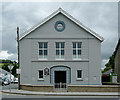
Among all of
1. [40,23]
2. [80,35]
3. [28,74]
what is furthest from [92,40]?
[28,74]

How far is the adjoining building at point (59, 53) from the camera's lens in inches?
1189

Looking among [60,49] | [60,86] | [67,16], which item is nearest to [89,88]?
[60,86]

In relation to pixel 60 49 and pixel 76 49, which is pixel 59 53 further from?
pixel 76 49

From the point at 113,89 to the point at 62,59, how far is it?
25.3 feet

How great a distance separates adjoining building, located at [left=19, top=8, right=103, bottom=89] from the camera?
1189 inches

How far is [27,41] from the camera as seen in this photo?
30.7 m

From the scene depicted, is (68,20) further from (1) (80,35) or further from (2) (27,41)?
(2) (27,41)

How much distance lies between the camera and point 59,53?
30.6 m

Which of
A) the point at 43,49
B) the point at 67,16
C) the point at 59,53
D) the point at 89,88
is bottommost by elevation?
the point at 89,88

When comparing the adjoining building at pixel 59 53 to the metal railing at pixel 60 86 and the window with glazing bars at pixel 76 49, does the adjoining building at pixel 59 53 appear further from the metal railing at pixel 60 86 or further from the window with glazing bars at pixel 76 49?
the metal railing at pixel 60 86

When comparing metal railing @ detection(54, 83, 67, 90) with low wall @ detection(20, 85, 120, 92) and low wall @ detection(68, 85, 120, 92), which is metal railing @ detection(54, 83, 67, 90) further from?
low wall @ detection(68, 85, 120, 92)

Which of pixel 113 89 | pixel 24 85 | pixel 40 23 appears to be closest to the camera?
pixel 113 89

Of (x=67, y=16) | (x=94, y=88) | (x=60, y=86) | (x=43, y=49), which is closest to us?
(x=94, y=88)

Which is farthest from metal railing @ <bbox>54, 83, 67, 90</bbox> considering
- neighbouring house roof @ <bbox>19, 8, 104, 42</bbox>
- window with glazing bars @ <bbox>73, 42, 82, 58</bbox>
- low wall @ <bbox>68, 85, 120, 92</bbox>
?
neighbouring house roof @ <bbox>19, 8, 104, 42</bbox>
